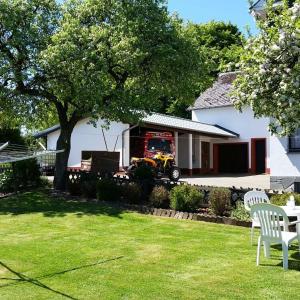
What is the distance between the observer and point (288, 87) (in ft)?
21.7

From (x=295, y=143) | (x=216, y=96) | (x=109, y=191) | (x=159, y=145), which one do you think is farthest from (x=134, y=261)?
(x=216, y=96)

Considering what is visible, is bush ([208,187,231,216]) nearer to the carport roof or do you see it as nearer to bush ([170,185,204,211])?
bush ([170,185,204,211])

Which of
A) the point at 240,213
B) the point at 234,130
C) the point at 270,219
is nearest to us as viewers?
the point at 270,219

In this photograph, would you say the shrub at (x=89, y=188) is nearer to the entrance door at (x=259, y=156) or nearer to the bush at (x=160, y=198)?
the bush at (x=160, y=198)

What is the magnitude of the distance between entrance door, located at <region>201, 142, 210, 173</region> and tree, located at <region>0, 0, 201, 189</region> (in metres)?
17.0

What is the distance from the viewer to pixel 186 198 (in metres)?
13.2

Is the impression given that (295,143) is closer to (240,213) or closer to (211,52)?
(240,213)

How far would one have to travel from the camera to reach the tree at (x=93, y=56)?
16.4m

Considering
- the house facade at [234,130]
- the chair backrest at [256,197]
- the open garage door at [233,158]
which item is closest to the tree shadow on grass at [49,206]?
the chair backrest at [256,197]

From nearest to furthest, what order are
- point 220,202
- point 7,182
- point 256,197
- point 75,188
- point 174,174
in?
point 256,197
point 220,202
point 75,188
point 7,182
point 174,174

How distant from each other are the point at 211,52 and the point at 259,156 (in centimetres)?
1415

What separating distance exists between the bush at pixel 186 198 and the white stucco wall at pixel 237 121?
20312 mm

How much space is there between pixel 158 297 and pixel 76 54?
11622 millimetres

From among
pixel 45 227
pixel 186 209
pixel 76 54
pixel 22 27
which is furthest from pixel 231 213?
pixel 22 27
